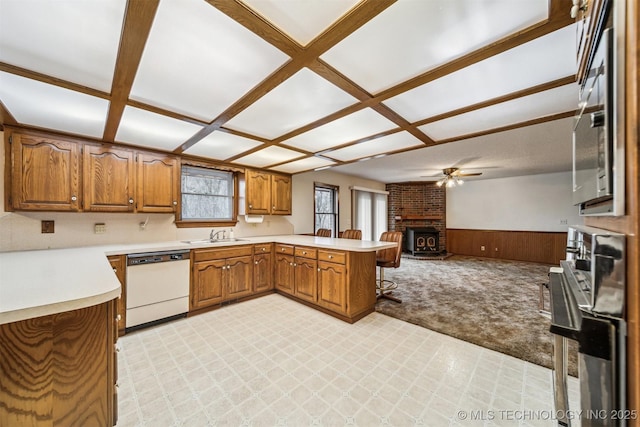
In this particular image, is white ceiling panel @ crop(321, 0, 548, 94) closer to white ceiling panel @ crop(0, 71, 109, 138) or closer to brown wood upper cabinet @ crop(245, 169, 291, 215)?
white ceiling panel @ crop(0, 71, 109, 138)

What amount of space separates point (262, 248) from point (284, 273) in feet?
1.72

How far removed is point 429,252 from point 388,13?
731 centimetres

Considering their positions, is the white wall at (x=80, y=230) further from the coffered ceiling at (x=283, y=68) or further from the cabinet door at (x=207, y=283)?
the coffered ceiling at (x=283, y=68)

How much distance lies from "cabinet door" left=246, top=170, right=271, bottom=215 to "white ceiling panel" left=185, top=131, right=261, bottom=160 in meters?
0.63

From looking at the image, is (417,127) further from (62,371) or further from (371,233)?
(371,233)

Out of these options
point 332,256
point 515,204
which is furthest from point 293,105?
point 515,204

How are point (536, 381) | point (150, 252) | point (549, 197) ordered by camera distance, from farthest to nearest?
point (549, 197)
point (150, 252)
point (536, 381)

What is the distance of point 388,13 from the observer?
1.13 metres

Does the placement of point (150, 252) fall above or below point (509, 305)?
above

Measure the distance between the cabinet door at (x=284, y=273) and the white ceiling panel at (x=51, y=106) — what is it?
2638 mm

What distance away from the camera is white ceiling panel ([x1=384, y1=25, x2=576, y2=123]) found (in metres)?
1.32

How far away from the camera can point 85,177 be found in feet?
8.57

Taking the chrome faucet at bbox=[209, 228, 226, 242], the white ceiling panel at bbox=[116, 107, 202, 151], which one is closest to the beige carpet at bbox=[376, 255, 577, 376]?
the chrome faucet at bbox=[209, 228, 226, 242]

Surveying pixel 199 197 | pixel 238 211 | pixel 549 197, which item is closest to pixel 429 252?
pixel 549 197
